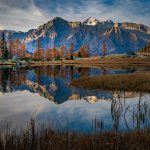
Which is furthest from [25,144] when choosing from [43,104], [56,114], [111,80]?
[111,80]

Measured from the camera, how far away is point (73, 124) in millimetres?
21406

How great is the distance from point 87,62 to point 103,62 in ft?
35.3

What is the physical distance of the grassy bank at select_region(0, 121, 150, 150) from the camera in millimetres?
12164

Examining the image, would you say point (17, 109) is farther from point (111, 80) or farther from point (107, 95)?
point (111, 80)

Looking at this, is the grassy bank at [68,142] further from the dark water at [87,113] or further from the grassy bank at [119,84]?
the grassy bank at [119,84]

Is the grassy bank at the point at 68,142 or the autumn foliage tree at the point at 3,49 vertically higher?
the autumn foliage tree at the point at 3,49

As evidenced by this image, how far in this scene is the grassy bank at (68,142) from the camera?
12.2 m

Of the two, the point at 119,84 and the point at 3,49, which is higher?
the point at 3,49

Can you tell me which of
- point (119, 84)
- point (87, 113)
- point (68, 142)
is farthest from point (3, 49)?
point (68, 142)

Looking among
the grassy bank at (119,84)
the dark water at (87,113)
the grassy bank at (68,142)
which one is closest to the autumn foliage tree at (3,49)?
the grassy bank at (119,84)

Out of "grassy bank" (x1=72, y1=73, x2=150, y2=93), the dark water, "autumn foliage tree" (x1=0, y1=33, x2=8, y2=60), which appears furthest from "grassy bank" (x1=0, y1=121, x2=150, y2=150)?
"autumn foliage tree" (x1=0, y1=33, x2=8, y2=60)

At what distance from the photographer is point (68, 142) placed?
12508 mm

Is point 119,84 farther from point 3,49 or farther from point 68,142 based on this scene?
point 3,49

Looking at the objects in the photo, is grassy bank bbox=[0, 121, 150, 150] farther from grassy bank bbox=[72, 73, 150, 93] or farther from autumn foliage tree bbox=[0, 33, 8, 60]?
autumn foliage tree bbox=[0, 33, 8, 60]
